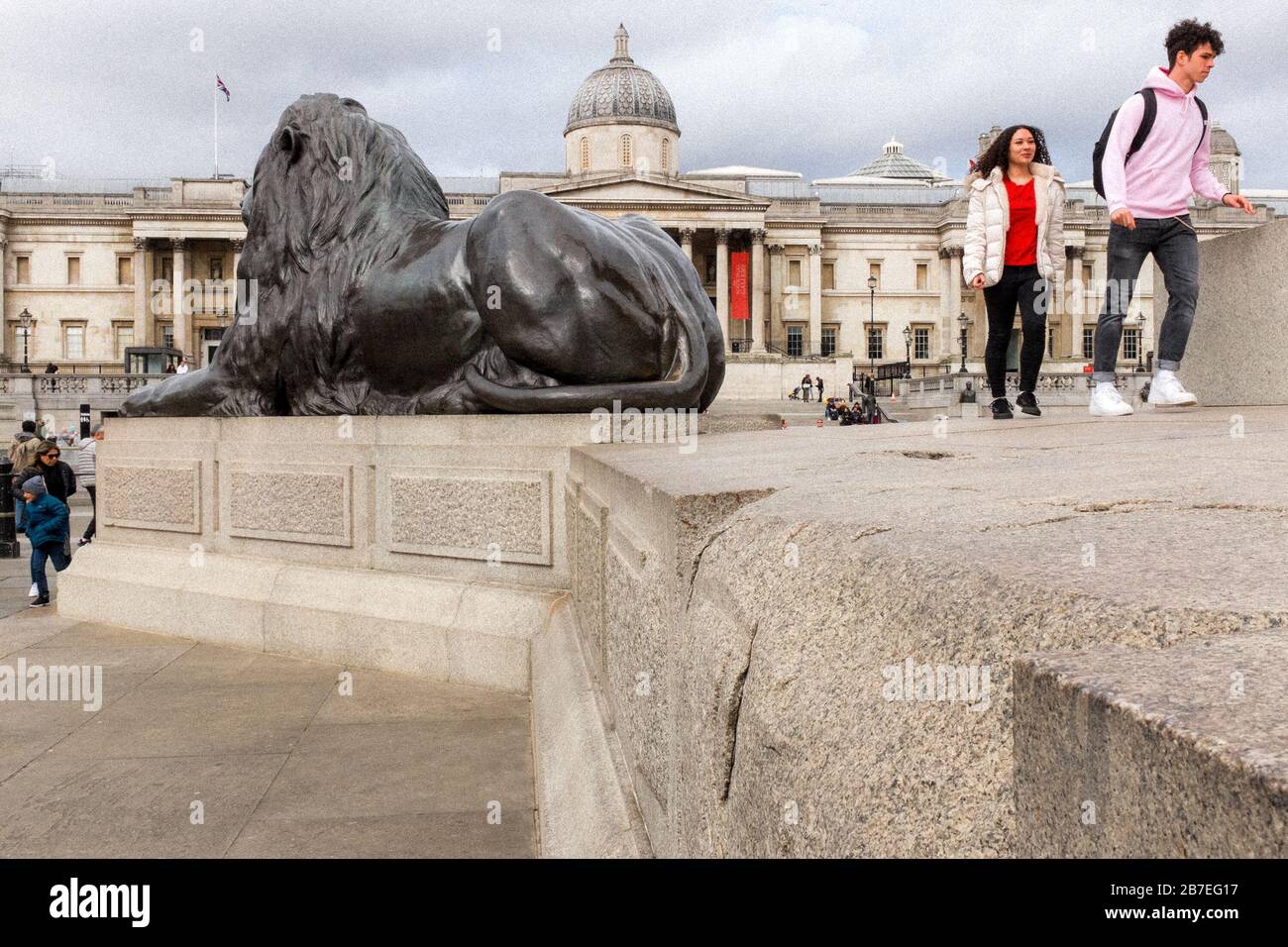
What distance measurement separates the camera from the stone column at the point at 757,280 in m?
62.2

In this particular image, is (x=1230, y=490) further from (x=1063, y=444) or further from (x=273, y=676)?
(x=273, y=676)

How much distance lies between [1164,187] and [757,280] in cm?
5770

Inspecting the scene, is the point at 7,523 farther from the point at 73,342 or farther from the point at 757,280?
the point at 73,342

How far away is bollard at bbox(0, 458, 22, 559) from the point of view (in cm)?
1084

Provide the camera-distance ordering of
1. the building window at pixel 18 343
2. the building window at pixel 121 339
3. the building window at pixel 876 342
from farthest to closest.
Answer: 1. the building window at pixel 876 342
2. the building window at pixel 121 339
3. the building window at pixel 18 343

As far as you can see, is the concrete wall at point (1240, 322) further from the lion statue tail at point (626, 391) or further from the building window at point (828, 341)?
the building window at point (828, 341)

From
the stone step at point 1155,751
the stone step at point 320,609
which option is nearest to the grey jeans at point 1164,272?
the stone step at point 320,609

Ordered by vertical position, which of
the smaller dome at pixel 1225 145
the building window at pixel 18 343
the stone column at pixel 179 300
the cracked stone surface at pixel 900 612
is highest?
the smaller dome at pixel 1225 145

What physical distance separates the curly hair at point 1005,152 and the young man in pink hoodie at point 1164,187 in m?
0.39

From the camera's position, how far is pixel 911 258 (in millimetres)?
66500

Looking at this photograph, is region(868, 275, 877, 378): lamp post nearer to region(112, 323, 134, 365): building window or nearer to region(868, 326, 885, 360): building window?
region(868, 326, 885, 360): building window

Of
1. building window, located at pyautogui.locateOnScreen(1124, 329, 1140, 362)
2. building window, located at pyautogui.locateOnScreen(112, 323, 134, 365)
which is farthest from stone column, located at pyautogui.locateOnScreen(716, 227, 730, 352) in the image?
building window, located at pyautogui.locateOnScreen(112, 323, 134, 365)

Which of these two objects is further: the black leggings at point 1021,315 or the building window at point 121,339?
the building window at point 121,339
